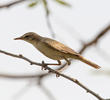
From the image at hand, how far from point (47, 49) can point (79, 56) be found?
0.49 metres

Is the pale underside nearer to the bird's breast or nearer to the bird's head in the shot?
the bird's breast

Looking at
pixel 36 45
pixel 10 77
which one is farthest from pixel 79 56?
Result: pixel 10 77

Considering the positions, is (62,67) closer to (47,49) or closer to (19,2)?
(47,49)

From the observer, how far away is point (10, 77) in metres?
4.66

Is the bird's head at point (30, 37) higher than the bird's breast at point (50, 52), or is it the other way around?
the bird's head at point (30, 37)

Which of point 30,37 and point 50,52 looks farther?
point 30,37

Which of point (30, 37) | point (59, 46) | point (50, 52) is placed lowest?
point (50, 52)

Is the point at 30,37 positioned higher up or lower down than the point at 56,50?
higher up

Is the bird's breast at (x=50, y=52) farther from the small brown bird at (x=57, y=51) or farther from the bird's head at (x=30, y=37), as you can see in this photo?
the bird's head at (x=30, y=37)

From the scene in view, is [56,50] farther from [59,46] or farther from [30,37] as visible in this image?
A: [30,37]

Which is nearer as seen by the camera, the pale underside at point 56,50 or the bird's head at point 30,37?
the pale underside at point 56,50

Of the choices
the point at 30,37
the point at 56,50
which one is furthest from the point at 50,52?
the point at 30,37

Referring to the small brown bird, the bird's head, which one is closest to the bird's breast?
the small brown bird

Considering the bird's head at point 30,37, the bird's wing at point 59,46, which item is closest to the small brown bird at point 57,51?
the bird's wing at point 59,46
